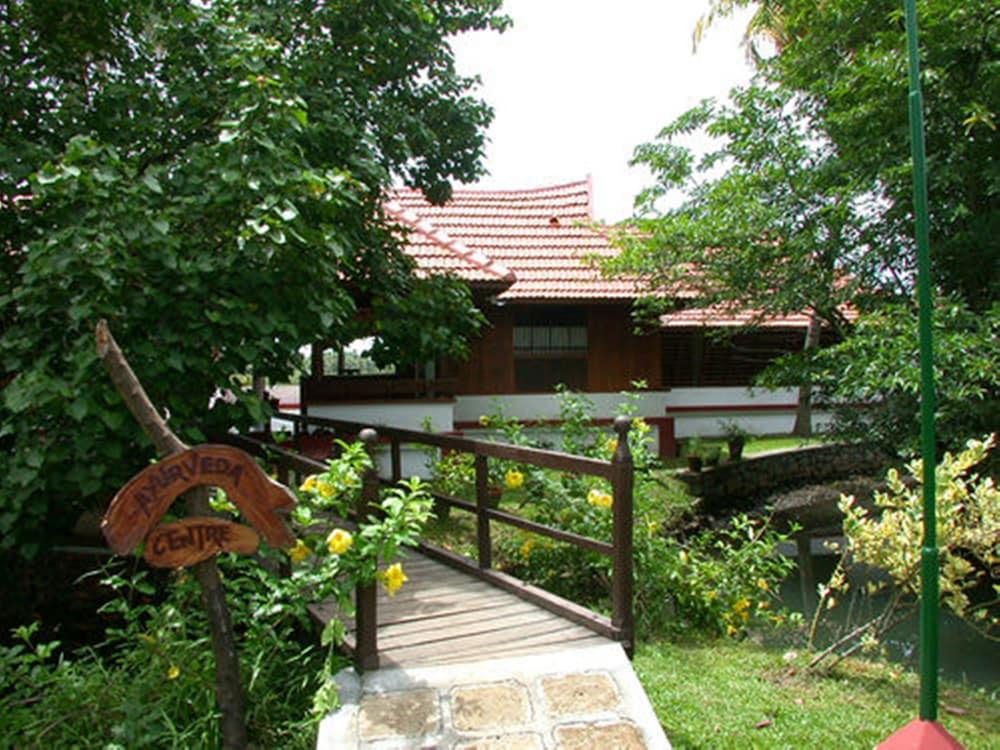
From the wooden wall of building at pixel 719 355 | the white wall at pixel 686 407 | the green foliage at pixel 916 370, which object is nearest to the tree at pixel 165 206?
the green foliage at pixel 916 370

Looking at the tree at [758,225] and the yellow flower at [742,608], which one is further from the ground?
the tree at [758,225]

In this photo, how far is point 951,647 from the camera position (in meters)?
7.14

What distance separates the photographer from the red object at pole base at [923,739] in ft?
8.57

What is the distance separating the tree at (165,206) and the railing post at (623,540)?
1.98 m

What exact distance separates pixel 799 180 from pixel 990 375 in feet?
11.4

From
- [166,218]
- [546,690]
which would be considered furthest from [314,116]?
[546,690]

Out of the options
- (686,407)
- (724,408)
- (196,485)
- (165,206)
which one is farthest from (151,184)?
(724,408)

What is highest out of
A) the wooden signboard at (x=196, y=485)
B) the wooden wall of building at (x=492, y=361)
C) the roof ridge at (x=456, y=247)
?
the roof ridge at (x=456, y=247)

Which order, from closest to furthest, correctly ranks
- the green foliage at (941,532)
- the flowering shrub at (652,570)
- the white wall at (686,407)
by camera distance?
1. the green foliage at (941,532)
2. the flowering shrub at (652,570)
3. the white wall at (686,407)

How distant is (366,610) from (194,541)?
910mm

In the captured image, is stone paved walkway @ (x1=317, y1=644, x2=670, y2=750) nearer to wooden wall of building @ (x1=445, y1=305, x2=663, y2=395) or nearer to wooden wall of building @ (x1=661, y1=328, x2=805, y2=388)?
wooden wall of building @ (x1=445, y1=305, x2=663, y2=395)

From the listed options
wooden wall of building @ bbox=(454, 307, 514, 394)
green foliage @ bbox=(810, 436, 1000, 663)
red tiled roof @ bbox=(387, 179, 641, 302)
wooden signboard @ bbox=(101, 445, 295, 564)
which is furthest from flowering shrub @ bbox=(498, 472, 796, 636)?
wooden wall of building @ bbox=(454, 307, 514, 394)

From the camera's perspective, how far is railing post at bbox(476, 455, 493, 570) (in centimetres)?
491

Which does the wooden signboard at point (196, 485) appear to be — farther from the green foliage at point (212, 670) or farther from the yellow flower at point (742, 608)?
the yellow flower at point (742, 608)
